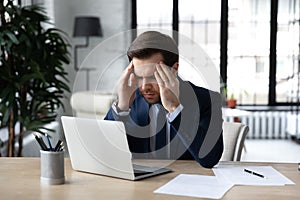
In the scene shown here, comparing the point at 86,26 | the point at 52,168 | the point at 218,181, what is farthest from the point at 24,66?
the point at 86,26

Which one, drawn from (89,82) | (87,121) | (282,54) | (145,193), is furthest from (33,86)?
(282,54)

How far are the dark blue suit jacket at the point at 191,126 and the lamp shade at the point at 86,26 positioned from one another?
4.53 meters

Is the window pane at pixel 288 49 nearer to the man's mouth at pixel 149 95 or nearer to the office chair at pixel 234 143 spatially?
the office chair at pixel 234 143

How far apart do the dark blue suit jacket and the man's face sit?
93 mm

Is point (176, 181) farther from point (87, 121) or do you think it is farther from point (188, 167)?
point (87, 121)

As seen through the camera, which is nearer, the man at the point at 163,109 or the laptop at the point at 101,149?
the laptop at the point at 101,149

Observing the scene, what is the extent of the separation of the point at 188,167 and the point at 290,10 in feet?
19.6

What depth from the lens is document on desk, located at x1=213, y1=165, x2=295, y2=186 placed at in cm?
146

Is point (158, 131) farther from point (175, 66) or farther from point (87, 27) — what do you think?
point (87, 27)

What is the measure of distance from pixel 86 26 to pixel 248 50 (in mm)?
2627

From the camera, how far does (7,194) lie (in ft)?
4.37

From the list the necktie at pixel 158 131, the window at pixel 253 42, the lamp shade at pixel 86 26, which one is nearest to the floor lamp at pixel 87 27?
the lamp shade at pixel 86 26

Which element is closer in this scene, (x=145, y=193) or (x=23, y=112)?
(x=145, y=193)

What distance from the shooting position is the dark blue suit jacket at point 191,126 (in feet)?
5.53
